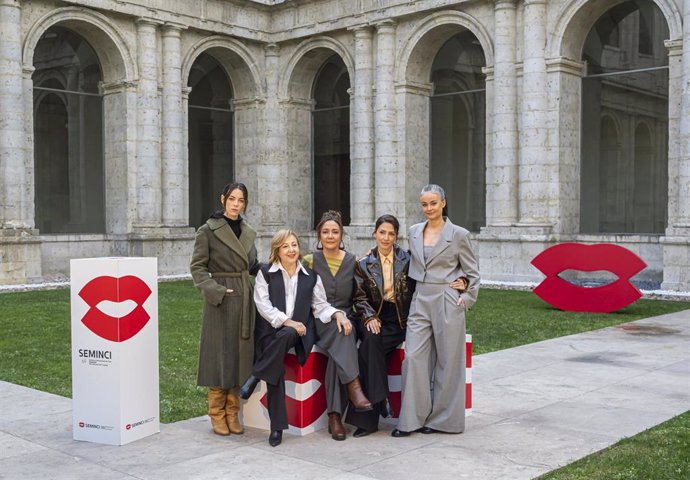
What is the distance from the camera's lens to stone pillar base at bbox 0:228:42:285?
2028 cm

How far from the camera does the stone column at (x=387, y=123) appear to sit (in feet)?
77.4

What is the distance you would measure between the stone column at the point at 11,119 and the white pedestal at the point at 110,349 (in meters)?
14.9

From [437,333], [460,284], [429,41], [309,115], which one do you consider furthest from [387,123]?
[437,333]

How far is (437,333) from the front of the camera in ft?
23.0

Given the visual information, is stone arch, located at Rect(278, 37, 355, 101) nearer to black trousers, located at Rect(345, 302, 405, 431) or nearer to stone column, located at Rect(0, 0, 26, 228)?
stone column, located at Rect(0, 0, 26, 228)

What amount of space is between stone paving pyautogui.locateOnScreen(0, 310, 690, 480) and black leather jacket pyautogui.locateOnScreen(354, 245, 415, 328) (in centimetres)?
Result: 100

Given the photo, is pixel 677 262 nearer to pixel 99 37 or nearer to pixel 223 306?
pixel 223 306

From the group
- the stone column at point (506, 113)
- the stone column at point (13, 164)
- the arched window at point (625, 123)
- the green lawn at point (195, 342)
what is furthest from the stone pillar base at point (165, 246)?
the arched window at point (625, 123)

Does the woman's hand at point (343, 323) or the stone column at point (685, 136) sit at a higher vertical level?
the stone column at point (685, 136)

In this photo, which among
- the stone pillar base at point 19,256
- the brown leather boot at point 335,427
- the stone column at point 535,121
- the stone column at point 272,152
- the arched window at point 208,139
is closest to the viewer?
the brown leather boot at point 335,427

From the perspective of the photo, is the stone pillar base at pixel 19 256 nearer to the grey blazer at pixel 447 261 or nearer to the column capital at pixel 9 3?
the column capital at pixel 9 3

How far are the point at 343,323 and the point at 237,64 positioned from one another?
20.5 metres

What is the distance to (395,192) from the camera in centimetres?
2366

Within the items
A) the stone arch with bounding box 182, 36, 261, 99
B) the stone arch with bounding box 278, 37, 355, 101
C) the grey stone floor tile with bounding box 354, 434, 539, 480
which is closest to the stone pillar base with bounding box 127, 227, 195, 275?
the stone arch with bounding box 182, 36, 261, 99
